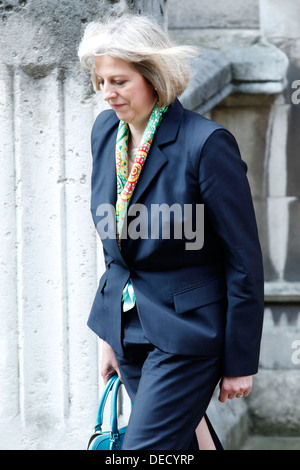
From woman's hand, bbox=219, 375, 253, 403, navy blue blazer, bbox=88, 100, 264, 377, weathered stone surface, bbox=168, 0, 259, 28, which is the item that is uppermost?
weathered stone surface, bbox=168, 0, 259, 28

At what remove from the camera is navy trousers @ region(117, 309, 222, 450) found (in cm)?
267

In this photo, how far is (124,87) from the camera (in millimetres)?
2682

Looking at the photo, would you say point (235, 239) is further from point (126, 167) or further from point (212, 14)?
point (212, 14)

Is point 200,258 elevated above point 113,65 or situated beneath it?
situated beneath

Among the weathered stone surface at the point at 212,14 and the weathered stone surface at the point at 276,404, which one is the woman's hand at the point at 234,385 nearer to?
the weathered stone surface at the point at 276,404

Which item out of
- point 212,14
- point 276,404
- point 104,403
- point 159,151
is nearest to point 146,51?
point 159,151

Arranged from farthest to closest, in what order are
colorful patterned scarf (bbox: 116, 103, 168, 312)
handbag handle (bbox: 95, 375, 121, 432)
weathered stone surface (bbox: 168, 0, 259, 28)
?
weathered stone surface (bbox: 168, 0, 259, 28)
handbag handle (bbox: 95, 375, 121, 432)
colorful patterned scarf (bbox: 116, 103, 168, 312)

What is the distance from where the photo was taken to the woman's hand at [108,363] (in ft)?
10.2

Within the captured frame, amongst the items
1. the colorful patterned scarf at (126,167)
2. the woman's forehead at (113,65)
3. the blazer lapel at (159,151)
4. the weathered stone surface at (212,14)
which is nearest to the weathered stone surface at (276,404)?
the weathered stone surface at (212,14)

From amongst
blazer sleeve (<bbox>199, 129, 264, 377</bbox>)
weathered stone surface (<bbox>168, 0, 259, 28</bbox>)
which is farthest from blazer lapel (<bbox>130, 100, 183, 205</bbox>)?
weathered stone surface (<bbox>168, 0, 259, 28</bbox>)

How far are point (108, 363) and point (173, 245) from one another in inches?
24.5

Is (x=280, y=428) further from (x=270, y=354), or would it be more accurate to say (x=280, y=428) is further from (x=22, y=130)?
(x=22, y=130)

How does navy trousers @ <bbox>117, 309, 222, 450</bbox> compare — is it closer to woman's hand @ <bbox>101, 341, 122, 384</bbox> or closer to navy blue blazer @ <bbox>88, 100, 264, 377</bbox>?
navy blue blazer @ <bbox>88, 100, 264, 377</bbox>
